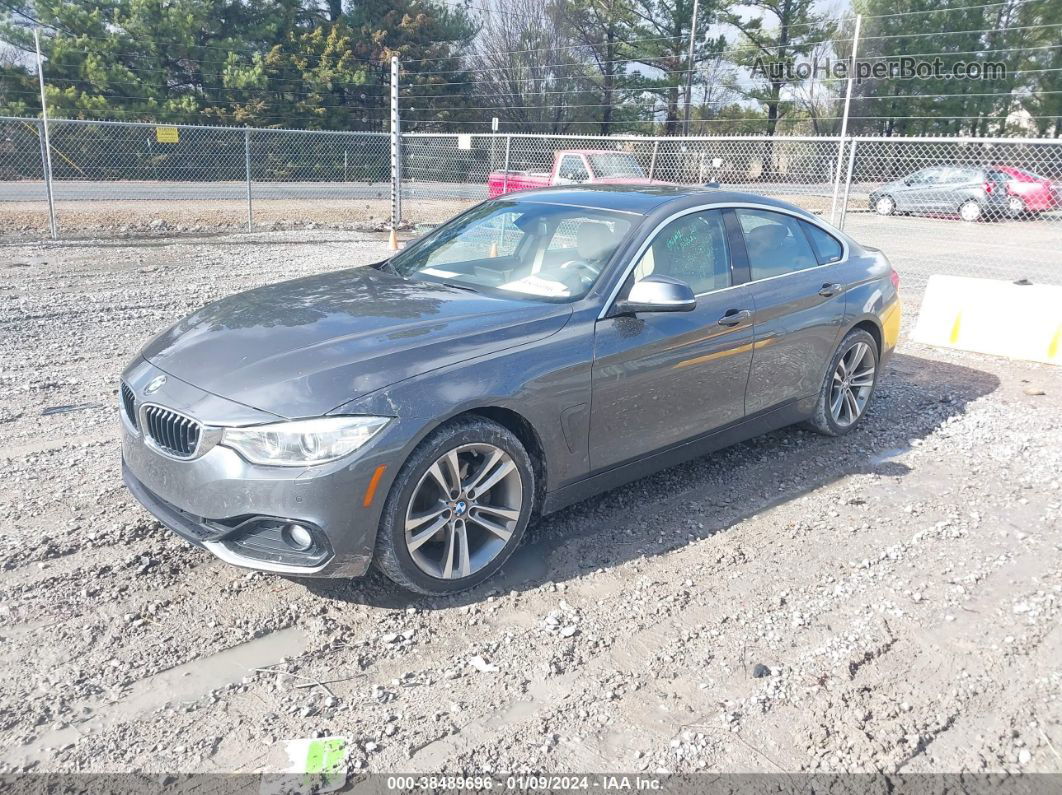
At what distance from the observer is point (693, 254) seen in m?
4.62

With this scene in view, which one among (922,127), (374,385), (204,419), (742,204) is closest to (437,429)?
(374,385)

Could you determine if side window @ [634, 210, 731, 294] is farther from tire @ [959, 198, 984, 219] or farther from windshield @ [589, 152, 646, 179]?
tire @ [959, 198, 984, 219]

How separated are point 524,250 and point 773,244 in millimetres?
1597

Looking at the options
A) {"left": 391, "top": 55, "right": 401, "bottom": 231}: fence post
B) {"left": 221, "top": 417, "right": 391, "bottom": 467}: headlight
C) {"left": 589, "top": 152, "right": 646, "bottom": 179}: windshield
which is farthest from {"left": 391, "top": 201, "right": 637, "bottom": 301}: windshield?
{"left": 391, "top": 55, "right": 401, "bottom": 231}: fence post

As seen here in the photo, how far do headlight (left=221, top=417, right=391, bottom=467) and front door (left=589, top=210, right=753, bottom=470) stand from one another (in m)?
1.27

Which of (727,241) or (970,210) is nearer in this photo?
(727,241)

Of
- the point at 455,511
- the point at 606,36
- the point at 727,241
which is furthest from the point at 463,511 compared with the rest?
the point at 606,36

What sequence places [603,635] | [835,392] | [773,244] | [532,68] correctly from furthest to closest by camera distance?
[532,68], [835,392], [773,244], [603,635]

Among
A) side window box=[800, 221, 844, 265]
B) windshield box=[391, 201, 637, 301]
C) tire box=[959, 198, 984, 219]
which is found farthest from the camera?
tire box=[959, 198, 984, 219]

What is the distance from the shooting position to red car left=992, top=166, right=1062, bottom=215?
2088cm

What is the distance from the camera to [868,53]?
4394 centimetres

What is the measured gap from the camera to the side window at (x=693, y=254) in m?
4.41

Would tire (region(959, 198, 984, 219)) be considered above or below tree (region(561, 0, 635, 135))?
below

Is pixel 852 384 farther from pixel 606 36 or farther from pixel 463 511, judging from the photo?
pixel 606 36
